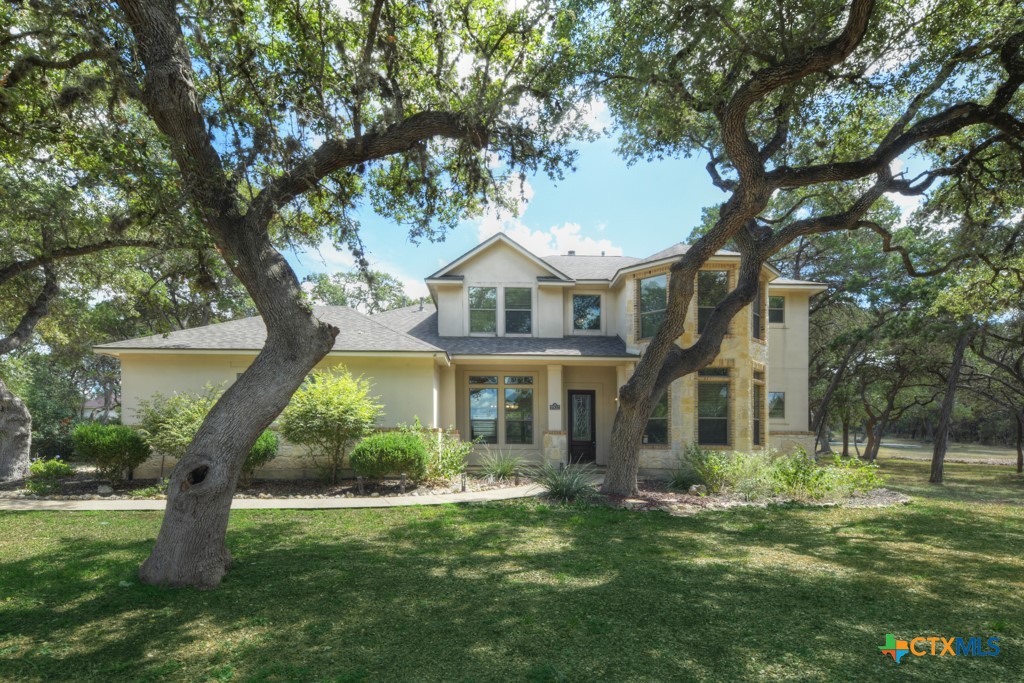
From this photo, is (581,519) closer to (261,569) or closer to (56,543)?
(261,569)

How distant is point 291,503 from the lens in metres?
10.1

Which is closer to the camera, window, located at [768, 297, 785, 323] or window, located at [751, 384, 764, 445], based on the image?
window, located at [751, 384, 764, 445]

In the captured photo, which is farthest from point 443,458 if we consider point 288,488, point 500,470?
point 288,488

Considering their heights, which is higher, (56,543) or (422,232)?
(422,232)

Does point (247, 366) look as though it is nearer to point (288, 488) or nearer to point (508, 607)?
point (288, 488)

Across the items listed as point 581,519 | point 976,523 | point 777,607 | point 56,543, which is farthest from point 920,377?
point 56,543

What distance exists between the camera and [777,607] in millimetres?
4965

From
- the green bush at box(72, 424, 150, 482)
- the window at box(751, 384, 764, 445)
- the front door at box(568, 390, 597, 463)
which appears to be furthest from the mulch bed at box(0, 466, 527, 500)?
the window at box(751, 384, 764, 445)

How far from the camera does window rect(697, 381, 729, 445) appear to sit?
13.9 m

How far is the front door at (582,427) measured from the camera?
53.3ft

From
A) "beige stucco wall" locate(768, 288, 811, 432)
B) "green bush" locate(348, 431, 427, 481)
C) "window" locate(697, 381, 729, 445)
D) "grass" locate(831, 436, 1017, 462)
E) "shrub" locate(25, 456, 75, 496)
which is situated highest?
"beige stucco wall" locate(768, 288, 811, 432)

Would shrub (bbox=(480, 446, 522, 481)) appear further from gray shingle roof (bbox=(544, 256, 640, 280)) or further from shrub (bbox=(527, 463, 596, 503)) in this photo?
gray shingle roof (bbox=(544, 256, 640, 280))

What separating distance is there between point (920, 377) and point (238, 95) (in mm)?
28064

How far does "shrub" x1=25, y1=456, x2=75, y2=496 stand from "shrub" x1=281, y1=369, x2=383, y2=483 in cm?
493
